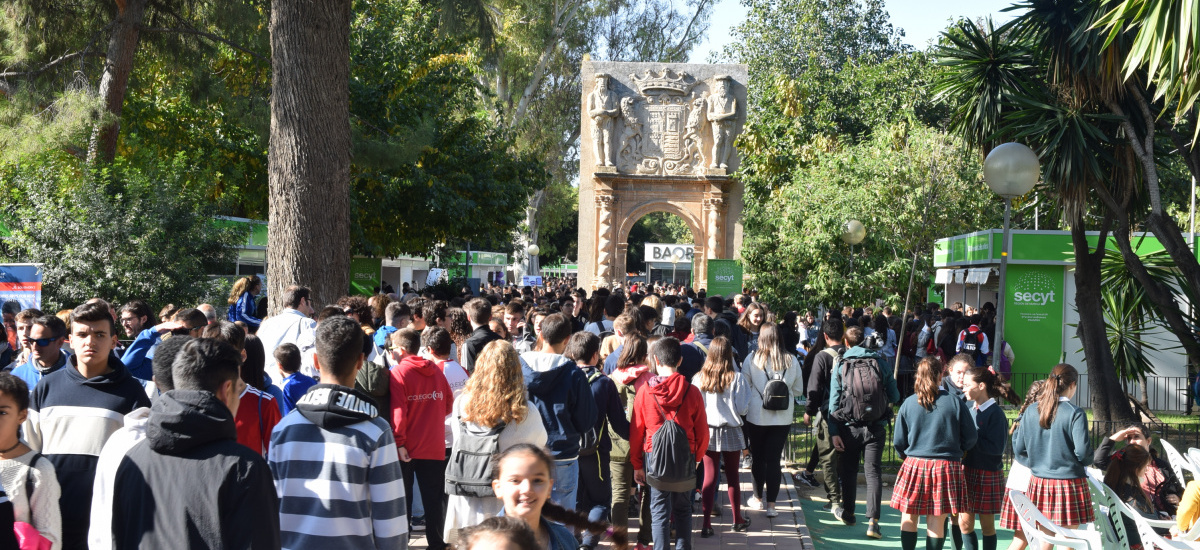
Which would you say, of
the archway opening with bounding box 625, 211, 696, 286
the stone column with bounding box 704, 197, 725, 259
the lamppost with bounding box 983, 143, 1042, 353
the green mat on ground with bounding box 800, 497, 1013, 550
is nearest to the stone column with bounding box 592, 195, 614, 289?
the archway opening with bounding box 625, 211, 696, 286

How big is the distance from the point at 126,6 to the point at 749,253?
12.4 m

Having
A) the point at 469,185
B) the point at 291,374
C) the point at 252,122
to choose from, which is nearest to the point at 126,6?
the point at 252,122

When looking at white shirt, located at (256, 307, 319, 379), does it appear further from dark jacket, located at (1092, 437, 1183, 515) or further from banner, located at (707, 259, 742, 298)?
banner, located at (707, 259, 742, 298)

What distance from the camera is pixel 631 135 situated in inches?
1184

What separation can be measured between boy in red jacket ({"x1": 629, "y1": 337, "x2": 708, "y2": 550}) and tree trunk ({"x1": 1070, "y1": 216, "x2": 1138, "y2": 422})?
793 centimetres

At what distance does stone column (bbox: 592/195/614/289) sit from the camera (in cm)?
3036

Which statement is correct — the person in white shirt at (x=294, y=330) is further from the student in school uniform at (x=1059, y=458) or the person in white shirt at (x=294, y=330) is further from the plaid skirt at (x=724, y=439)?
the student in school uniform at (x=1059, y=458)

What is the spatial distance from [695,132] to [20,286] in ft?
73.9

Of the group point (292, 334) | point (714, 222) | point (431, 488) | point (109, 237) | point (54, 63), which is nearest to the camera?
point (431, 488)

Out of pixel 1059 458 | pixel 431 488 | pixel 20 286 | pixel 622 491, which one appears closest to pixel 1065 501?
pixel 1059 458

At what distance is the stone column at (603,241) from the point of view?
1195 inches

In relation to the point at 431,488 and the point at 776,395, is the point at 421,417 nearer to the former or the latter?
the point at 431,488

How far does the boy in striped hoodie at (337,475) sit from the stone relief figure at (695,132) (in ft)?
88.0

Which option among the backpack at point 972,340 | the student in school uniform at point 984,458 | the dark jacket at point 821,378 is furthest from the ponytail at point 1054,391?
the backpack at point 972,340
